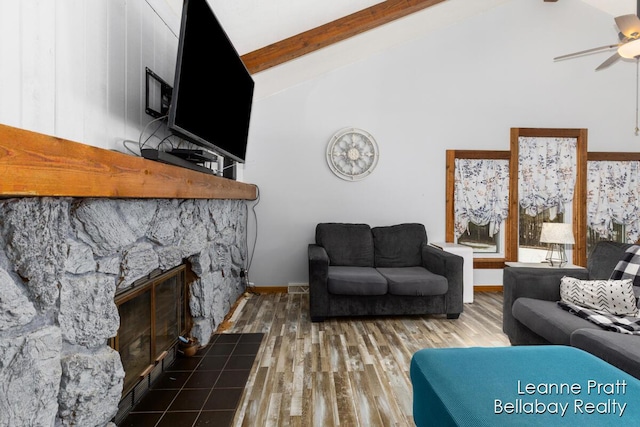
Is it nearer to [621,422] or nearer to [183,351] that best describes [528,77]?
[621,422]

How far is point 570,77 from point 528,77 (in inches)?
20.8

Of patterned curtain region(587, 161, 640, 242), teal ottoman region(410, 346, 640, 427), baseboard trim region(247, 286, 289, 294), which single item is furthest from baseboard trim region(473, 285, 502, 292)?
teal ottoman region(410, 346, 640, 427)

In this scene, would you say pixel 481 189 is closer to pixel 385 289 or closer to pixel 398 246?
pixel 398 246

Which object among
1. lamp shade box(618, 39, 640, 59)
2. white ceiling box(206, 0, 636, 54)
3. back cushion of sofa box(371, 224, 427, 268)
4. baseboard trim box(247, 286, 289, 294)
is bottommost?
baseboard trim box(247, 286, 289, 294)

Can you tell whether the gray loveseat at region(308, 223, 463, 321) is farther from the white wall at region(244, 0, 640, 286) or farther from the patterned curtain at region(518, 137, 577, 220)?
the patterned curtain at region(518, 137, 577, 220)

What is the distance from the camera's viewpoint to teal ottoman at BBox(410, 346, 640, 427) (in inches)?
45.3

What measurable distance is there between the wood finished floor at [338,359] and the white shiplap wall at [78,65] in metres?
1.57

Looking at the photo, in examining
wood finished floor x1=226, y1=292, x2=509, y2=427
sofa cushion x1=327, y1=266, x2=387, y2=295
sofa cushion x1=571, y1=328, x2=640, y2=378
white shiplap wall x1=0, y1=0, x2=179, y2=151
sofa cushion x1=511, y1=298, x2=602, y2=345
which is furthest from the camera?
sofa cushion x1=327, y1=266, x2=387, y2=295

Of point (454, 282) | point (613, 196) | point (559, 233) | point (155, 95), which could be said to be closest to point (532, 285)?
point (454, 282)

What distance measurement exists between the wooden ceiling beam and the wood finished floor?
2.47 meters

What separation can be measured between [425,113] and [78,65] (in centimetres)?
398

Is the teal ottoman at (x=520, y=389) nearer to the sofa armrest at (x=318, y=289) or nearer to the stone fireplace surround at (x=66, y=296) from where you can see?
the stone fireplace surround at (x=66, y=296)

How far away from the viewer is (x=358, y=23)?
367 centimetres

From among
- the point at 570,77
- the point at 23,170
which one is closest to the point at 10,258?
the point at 23,170
